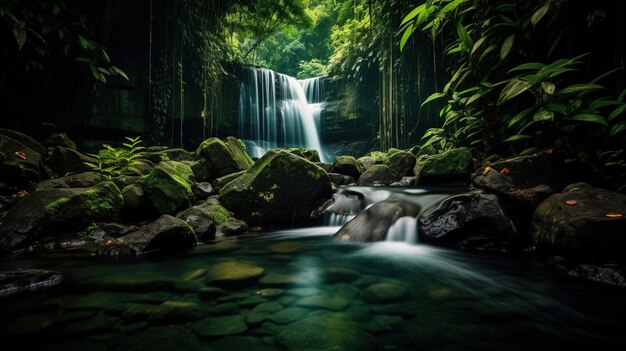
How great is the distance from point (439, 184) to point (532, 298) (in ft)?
15.0

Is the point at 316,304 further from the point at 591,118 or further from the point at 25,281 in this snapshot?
the point at 591,118

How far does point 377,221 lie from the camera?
410 centimetres

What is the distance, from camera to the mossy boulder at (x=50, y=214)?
329cm

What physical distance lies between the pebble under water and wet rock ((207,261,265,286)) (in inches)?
0.7

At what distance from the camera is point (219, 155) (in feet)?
22.0

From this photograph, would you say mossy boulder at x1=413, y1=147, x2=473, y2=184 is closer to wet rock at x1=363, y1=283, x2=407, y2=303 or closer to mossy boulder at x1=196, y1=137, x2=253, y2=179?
mossy boulder at x1=196, y1=137, x2=253, y2=179

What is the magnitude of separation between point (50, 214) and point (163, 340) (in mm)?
3067

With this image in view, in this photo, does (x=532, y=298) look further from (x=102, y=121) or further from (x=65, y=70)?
(x=102, y=121)

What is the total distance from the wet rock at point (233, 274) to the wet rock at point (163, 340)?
77 centimetres

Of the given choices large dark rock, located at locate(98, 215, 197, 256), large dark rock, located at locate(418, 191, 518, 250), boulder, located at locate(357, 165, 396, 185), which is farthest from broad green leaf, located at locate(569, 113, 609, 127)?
boulder, located at locate(357, 165, 396, 185)

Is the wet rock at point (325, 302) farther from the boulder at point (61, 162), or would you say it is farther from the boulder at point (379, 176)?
the boulder at point (379, 176)

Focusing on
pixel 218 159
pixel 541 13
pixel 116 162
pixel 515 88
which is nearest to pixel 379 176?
pixel 218 159

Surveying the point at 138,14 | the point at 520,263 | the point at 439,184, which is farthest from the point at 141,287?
the point at 138,14

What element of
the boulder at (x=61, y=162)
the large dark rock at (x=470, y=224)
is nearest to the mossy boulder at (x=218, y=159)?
the boulder at (x=61, y=162)
